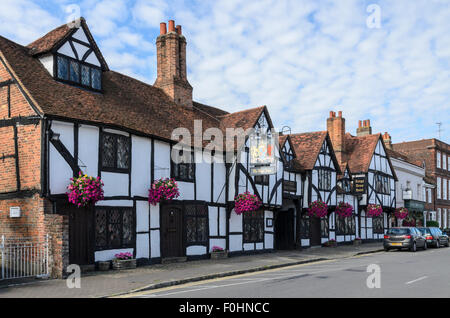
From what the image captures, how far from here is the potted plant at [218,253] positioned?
21.2 meters

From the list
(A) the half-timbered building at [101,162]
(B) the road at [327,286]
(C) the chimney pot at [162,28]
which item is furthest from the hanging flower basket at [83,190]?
(C) the chimney pot at [162,28]

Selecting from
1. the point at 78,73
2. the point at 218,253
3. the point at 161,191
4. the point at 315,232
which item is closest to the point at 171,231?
the point at 161,191

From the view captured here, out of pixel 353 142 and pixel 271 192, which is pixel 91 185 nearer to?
pixel 271 192

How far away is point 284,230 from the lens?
28.3 m

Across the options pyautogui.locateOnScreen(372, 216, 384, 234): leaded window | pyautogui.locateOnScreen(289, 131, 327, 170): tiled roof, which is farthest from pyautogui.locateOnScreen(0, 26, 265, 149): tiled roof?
pyautogui.locateOnScreen(372, 216, 384, 234): leaded window

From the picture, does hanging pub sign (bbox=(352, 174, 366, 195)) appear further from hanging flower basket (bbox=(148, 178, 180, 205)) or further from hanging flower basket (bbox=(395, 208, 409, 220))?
hanging flower basket (bbox=(148, 178, 180, 205))

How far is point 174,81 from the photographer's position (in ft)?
78.4

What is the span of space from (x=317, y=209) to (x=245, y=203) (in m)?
8.18

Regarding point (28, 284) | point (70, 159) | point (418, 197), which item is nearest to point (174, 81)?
point (70, 159)

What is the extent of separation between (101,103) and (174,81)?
6.65 meters

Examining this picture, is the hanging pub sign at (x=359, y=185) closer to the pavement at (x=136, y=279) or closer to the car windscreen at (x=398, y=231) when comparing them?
the car windscreen at (x=398, y=231)

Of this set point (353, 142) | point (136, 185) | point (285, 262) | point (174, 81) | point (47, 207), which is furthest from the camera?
point (353, 142)

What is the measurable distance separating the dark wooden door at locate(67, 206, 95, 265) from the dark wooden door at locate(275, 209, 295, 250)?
14489 millimetres
